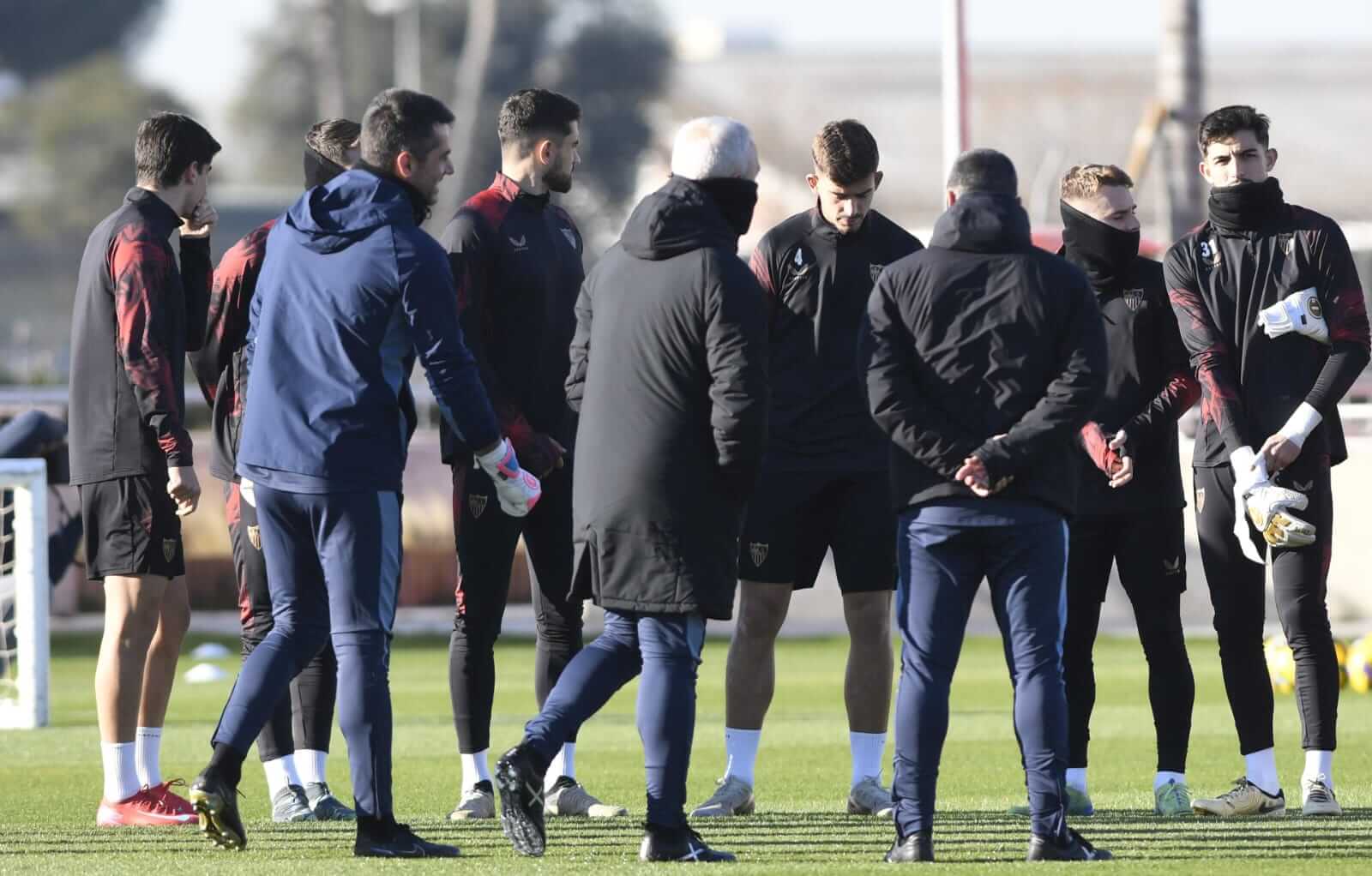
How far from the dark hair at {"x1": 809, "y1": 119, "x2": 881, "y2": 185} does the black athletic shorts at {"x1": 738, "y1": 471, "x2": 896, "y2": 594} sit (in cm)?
103

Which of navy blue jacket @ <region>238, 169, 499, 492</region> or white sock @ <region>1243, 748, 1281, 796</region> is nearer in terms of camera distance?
navy blue jacket @ <region>238, 169, 499, 492</region>

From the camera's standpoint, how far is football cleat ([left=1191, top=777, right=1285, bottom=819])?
316 inches

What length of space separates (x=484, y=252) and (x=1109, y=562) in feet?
7.90

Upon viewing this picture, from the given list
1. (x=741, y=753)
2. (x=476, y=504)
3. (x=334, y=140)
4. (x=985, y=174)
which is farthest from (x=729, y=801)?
(x=334, y=140)

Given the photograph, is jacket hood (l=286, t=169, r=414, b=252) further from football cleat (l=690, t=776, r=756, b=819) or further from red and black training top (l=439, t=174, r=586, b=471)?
football cleat (l=690, t=776, r=756, b=819)

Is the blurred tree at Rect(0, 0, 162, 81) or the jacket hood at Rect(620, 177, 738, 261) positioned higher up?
the blurred tree at Rect(0, 0, 162, 81)

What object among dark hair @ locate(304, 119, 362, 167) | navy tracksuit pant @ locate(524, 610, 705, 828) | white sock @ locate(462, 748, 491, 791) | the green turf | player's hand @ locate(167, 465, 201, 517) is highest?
dark hair @ locate(304, 119, 362, 167)

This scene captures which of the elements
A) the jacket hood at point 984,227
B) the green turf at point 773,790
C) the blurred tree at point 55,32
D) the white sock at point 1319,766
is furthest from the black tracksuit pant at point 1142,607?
the blurred tree at point 55,32

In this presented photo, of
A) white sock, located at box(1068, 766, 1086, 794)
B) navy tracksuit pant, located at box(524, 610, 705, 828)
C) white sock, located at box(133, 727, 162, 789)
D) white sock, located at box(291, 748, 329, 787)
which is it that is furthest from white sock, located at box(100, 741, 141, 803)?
white sock, located at box(1068, 766, 1086, 794)

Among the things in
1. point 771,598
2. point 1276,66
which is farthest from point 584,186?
point 771,598

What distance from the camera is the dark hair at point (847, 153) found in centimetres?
810

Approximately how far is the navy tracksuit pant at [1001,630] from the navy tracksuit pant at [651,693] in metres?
0.62

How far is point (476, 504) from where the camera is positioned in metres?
8.07

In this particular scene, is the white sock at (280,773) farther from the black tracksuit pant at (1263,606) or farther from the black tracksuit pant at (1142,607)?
the black tracksuit pant at (1263,606)
